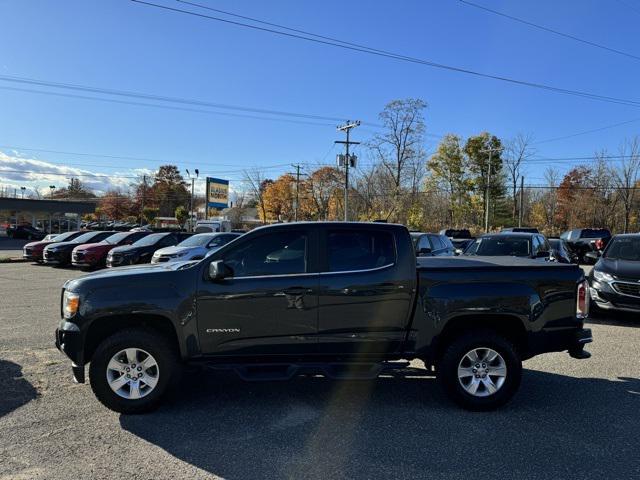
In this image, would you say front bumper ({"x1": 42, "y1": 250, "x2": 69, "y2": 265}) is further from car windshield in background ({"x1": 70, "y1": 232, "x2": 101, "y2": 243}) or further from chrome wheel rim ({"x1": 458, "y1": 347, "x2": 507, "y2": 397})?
chrome wheel rim ({"x1": 458, "y1": 347, "x2": 507, "y2": 397})

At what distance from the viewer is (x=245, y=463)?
3.72m

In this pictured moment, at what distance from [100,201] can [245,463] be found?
352ft

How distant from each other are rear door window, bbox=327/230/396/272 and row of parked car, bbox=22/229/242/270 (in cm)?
1178

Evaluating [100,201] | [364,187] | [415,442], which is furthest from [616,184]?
[100,201]

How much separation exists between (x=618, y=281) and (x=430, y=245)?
562cm

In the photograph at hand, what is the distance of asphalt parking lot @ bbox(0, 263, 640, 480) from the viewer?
12.0ft

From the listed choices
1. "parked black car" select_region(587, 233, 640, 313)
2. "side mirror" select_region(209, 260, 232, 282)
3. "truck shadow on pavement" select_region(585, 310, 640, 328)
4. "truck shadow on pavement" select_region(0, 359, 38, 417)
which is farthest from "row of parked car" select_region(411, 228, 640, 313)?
"truck shadow on pavement" select_region(0, 359, 38, 417)

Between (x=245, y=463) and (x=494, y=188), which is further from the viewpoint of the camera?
(x=494, y=188)

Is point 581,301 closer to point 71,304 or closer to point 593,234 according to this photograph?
point 71,304

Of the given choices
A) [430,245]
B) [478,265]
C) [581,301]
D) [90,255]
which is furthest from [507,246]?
[90,255]

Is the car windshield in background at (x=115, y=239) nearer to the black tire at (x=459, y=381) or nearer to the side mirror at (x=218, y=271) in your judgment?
the side mirror at (x=218, y=271)

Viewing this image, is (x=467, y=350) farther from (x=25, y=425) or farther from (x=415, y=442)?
(x=25, y=425)

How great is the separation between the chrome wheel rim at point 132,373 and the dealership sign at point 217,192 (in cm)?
6233

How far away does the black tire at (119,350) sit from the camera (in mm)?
4621
